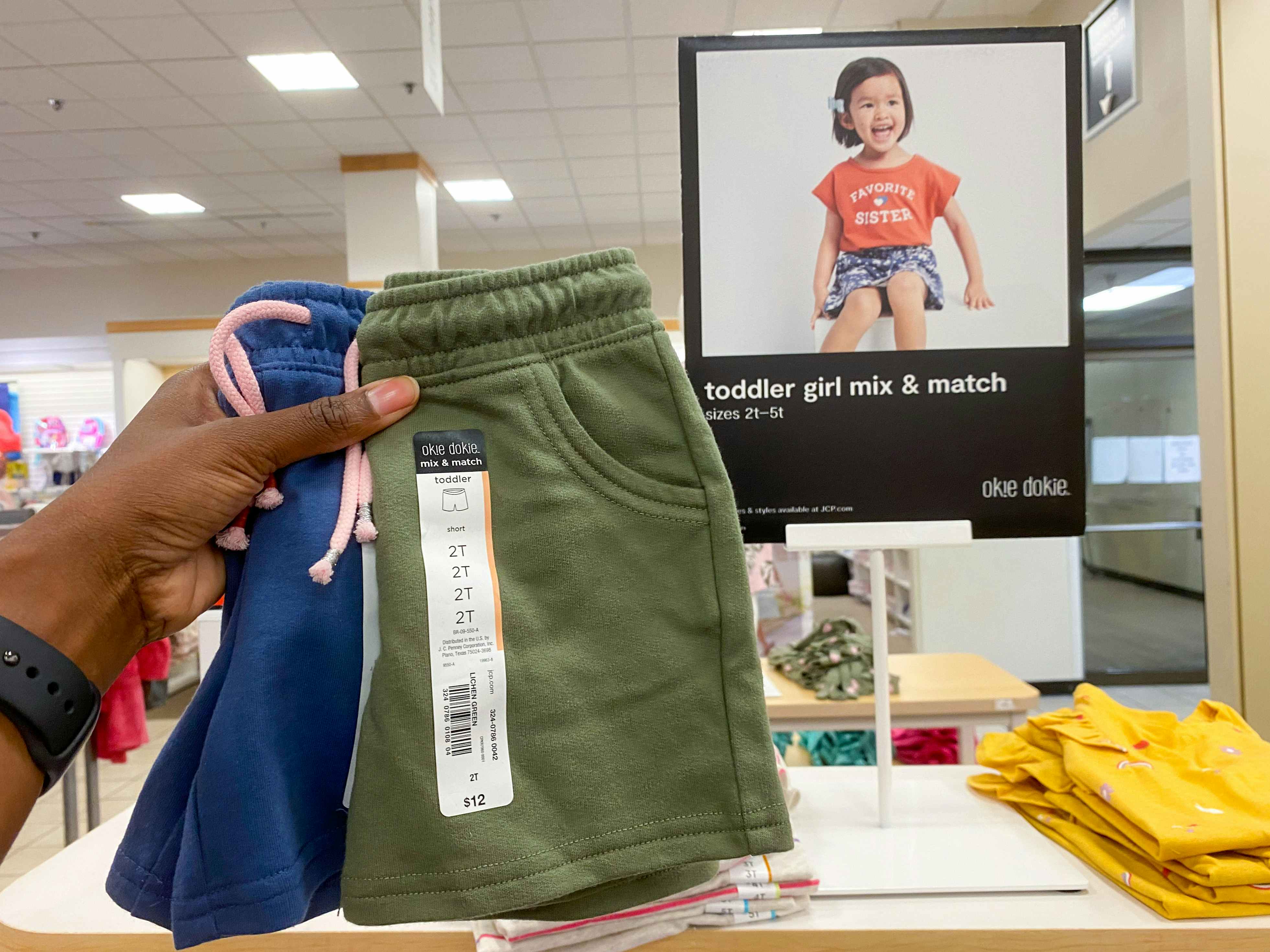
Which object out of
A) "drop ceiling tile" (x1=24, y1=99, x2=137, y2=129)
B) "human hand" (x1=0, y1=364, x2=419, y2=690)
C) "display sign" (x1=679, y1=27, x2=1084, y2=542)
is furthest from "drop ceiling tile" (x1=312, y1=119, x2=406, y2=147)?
"human hand" (x1=0, y1=364, x2=419, y2=690)

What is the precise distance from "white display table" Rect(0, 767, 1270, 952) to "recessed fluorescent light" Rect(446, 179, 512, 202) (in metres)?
6.64

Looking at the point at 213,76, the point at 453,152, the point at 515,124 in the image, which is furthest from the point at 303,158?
the point at 515,124

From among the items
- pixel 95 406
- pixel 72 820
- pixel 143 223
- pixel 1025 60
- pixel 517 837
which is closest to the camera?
pixel 517 837

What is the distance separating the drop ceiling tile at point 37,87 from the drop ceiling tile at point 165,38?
268 millimetres

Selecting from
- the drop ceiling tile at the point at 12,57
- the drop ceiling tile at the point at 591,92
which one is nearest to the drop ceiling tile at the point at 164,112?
the drop ceiling tile at the point at 12,57

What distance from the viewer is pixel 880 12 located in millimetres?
4223

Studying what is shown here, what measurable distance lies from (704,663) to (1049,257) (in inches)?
27.9

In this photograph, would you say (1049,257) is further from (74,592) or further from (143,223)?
(143,223)

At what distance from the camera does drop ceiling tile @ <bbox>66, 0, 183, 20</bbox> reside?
3889 millimetres

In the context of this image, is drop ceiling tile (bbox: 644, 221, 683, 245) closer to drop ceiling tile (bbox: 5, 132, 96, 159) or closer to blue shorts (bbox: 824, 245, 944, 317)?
drop ceiling tile (bbox: 5, 132, 96, 159)

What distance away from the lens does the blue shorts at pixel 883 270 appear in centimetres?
98

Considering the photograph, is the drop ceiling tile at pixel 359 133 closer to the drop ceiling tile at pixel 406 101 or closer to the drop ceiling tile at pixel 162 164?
the drop ceiling tile at pixel 406 101

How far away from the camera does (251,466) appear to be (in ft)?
2.10

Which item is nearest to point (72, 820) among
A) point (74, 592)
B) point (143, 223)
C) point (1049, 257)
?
point (74, 592)
